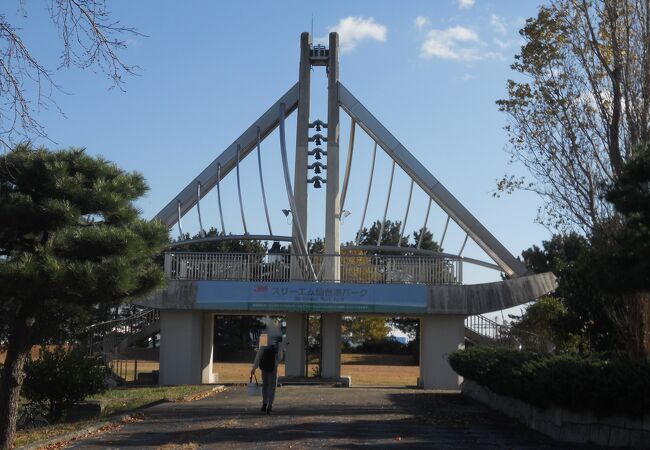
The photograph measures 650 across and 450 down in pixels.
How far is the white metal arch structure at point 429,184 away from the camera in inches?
1059

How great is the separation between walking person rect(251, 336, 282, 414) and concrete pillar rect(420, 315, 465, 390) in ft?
39.2

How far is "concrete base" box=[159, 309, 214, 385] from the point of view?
25.5 meters

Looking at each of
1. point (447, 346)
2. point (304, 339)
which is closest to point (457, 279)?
point (447, 346)

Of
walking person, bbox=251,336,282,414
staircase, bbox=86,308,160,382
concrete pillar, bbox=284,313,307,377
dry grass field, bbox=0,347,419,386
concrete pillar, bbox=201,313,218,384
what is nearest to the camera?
walking person, bbox=251,336,282,414

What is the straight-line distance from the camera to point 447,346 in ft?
84.2

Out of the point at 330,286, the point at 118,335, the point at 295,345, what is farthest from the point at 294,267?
the point at 118,335

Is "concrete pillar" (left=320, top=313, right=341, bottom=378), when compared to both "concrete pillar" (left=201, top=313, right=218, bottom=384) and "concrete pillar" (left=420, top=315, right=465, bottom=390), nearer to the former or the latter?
"concrete pillar" (left=420, top=315, right=465, bottom=390)

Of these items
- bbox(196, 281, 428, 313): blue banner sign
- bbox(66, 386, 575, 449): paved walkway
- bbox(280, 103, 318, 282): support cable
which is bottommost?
bbox(66, 386, 575, 449): paved walkway

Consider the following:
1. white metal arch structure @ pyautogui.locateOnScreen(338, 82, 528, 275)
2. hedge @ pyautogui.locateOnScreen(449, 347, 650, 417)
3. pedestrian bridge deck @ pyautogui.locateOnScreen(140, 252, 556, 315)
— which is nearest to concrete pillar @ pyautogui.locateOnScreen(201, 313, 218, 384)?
pedestrian bridge deck @ pyautogui.locateOnScreen(140, 252, 556, 315)

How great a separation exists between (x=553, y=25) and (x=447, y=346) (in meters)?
11.5

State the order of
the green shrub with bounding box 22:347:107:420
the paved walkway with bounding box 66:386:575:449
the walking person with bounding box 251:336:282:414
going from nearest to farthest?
the paved walkway with bounding box 66:386:575:449, the walking person with bounding box 251:336:282:414, the green shrub with bounding box 22:347:107:420

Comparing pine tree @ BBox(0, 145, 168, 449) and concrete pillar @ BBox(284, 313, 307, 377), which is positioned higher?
pine tree @ BBox(0, 145, 168, 449)

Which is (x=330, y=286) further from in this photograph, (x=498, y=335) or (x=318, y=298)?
(x=498, y=335)

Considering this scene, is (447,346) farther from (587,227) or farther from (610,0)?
(610,0)
